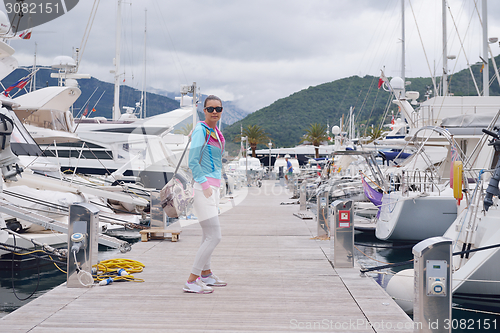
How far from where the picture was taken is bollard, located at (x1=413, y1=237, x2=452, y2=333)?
344cm

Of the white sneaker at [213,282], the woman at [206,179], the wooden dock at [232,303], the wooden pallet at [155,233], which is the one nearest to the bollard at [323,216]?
the wooden dock at [232,303]

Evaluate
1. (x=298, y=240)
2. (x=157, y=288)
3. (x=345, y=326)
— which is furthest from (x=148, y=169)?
(x=345, y=326)

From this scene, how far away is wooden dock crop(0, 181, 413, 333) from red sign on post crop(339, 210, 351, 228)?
2.11ft

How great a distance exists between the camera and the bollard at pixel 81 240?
516 cm

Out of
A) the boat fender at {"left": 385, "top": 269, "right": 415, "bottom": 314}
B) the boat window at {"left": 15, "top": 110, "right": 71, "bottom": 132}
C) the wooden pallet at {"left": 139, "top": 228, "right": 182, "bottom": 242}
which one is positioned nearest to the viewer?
the boat fender at {"left": 385, "top": 269, "right": 415, "bottom": 314}

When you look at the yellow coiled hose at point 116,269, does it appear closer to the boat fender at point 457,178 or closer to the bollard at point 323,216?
the bollard at point 323,216

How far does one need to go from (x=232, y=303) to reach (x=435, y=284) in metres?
2.18

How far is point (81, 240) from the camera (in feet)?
17.0

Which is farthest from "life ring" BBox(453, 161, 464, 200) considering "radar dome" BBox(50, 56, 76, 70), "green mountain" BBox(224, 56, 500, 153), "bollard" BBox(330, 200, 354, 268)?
"green mountain" BBox(224, 56, 500, 153)

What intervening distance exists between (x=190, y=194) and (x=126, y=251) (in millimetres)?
3203

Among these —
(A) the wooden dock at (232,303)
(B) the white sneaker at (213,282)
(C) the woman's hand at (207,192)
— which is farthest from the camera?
(B) the white sneaker at (213,282)

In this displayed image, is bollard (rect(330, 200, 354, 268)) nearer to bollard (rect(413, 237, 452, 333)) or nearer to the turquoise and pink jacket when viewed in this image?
the turquoise and pink jacket

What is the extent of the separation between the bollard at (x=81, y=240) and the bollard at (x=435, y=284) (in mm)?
3544

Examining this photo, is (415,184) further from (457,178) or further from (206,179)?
(206,179)
